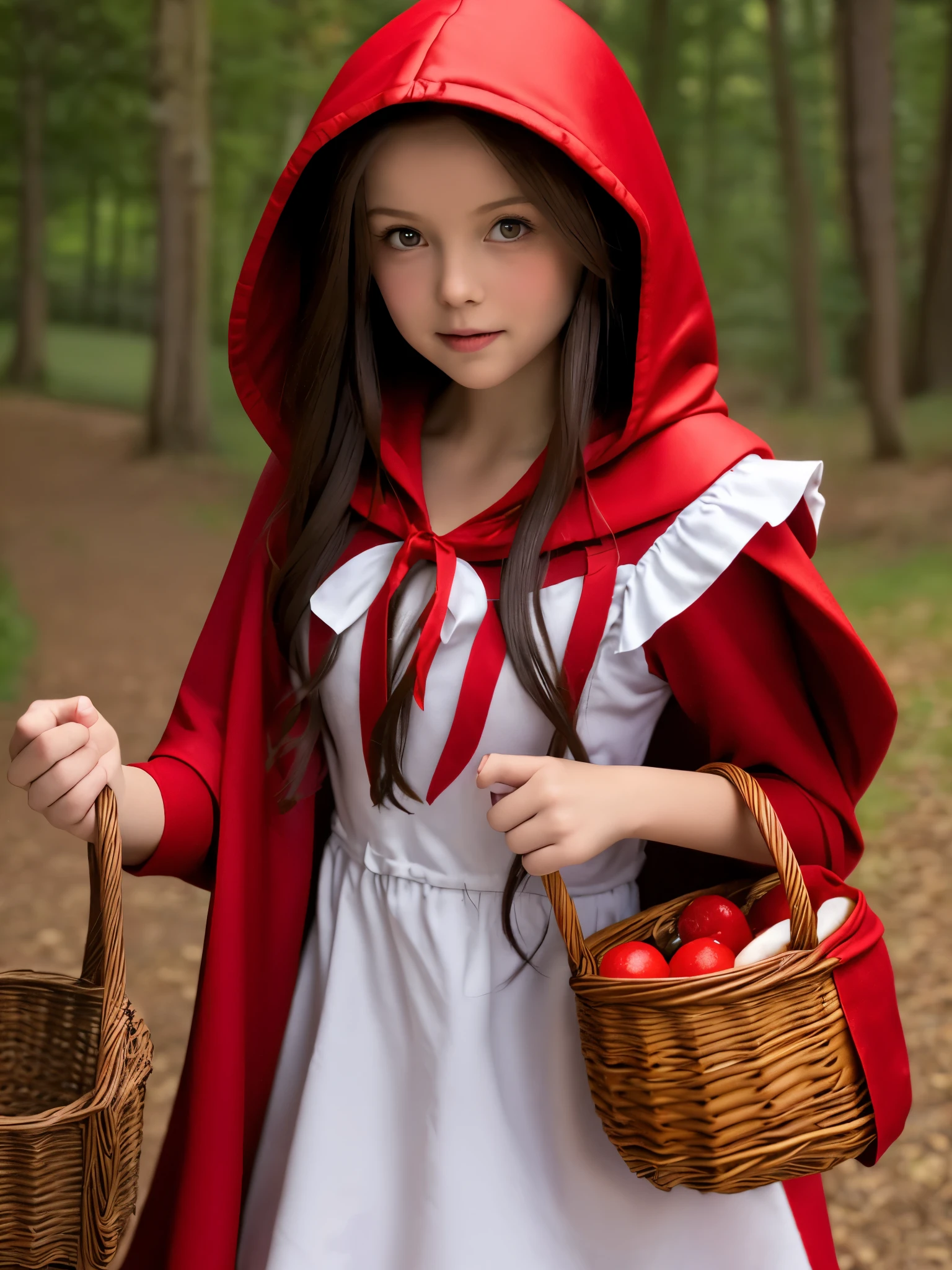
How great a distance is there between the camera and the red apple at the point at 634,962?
93 cm

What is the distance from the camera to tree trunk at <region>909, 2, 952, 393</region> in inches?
266

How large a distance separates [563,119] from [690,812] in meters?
0.56

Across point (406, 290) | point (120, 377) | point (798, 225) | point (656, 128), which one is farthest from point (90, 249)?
point (406, 290)

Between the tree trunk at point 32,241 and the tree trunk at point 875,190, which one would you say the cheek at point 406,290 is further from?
the tree trunk at point 32,241

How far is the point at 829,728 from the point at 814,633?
0.10m

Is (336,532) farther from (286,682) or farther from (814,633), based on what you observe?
(814,633)

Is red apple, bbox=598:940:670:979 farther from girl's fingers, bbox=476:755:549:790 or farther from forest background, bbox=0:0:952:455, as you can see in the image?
forest background, bbox=0:0:952:455

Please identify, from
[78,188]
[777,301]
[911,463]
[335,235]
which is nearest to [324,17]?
[78,188]

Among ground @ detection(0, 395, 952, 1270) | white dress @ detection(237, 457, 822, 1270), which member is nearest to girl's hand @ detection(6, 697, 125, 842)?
white dress @ detection(237, 457, 822, 1270)

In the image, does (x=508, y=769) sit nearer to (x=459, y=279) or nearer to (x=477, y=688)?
(x=477, y=688)

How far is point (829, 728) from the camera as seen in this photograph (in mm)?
1108

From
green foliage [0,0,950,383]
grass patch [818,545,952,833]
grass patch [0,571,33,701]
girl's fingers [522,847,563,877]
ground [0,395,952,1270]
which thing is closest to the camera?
girl's fingers [522,847,563,877]

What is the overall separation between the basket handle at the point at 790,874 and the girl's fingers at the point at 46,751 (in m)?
0.52

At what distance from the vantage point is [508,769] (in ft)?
3.12
